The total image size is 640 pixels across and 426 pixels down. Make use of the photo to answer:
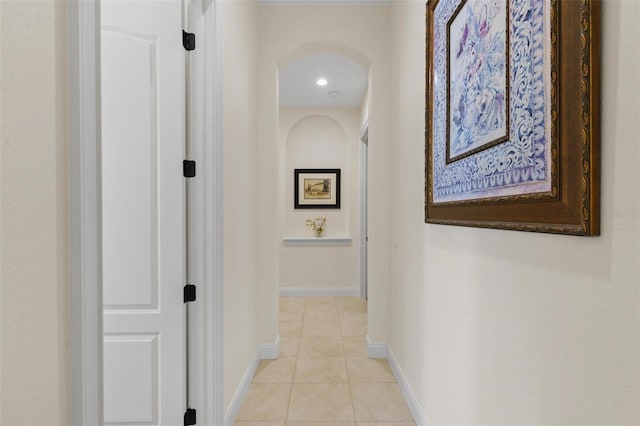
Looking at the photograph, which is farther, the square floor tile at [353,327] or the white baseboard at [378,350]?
the square floor tile at [353,327]

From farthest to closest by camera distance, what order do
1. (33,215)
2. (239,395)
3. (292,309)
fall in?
(292,309), (239,395), (33,215)

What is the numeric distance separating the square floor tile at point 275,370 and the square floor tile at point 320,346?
19 centimetres

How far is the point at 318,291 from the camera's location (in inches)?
196

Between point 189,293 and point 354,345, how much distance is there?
1931mm

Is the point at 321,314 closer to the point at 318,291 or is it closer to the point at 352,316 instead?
the point at 352,316

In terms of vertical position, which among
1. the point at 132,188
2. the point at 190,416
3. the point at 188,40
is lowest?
the point at 190,416

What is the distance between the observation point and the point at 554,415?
2.68ft

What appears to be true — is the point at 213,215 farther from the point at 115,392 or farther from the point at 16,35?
the point at 16,35

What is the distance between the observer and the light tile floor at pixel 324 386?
199 centimetres

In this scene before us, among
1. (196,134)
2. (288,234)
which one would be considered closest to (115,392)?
(196,134)

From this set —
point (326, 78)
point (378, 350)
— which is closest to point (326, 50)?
point (326, 78)

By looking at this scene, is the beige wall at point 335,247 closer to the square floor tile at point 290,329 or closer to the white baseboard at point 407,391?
the square floor tile at point 290,329

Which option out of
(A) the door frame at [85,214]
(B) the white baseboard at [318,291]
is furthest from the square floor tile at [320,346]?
(A) the door frame at [85,214]

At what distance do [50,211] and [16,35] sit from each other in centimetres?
31
